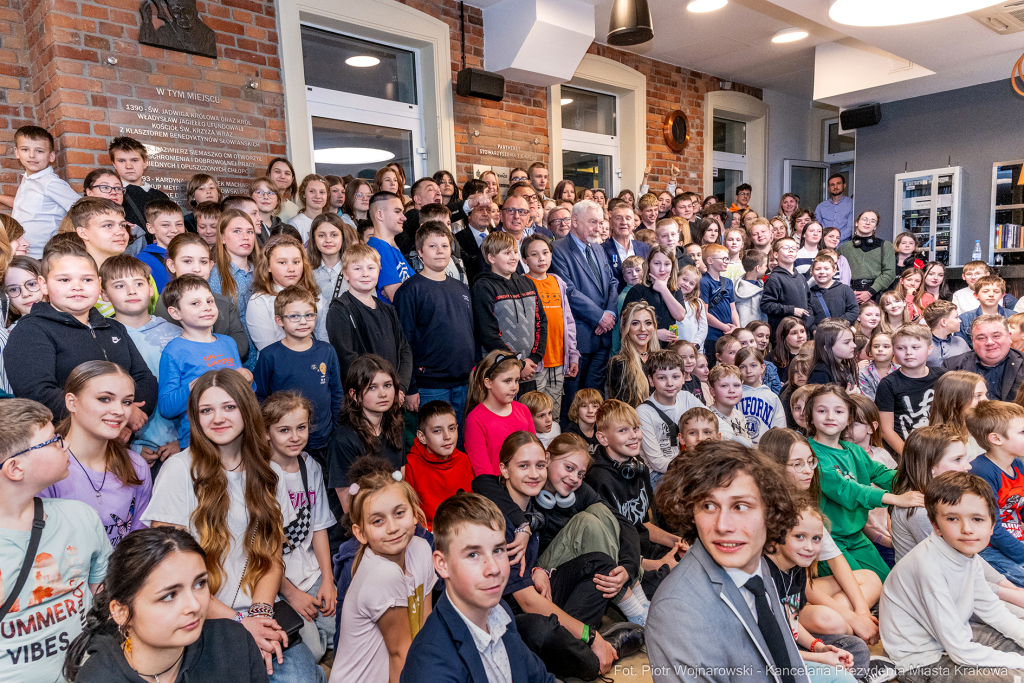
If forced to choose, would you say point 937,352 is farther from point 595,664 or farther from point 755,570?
point 755,570

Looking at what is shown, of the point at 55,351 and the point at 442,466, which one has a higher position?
the point at 55,351

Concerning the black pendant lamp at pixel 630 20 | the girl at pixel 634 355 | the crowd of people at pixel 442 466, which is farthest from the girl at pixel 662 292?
the black pendant lamp at pixel 630 20

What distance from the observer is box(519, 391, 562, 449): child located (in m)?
3.33

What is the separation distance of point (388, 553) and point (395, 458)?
798mm

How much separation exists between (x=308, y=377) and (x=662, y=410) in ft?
5.86

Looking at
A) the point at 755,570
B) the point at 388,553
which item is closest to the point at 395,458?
the point at 388,553

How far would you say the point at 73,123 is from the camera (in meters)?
3.75

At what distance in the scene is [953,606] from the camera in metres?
2.07

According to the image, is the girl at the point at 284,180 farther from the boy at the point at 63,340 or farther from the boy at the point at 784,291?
the boy at the point at 784,291

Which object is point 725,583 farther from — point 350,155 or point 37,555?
point 350,155

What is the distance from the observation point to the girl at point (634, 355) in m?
3.67

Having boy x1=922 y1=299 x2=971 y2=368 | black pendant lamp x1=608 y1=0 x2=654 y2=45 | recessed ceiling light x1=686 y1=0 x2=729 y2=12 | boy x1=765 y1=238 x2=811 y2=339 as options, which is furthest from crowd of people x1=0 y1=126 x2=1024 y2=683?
recessed ceiling light x1=686 y1=0 x2=729 y2=12

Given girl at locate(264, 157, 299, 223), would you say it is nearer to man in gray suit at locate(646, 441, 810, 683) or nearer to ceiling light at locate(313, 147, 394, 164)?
ceiling light at locate(313, 147, 394, 164)

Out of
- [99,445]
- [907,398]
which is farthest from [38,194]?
[907,398]
